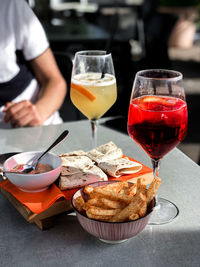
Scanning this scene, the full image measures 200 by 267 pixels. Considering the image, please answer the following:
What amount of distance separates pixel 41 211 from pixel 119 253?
7.8 inches

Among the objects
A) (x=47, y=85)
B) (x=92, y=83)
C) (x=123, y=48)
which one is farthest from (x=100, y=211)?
(x=123, y=48)

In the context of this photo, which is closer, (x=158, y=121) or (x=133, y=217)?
(x=133, y=217)

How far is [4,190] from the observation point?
3.06 ft

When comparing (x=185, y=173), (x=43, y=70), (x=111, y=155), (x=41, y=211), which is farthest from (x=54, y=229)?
(x=43, y=70)

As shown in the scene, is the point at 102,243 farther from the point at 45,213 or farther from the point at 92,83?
the point at 92,83

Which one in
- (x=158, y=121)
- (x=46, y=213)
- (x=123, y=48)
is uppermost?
(x=158, y=121)

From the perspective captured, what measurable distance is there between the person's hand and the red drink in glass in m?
0.81

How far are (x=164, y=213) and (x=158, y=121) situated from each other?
229 mm

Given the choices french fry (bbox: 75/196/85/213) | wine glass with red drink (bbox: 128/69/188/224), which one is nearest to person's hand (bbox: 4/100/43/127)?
wine glass with red drink (bbox: 128/69/188/224)

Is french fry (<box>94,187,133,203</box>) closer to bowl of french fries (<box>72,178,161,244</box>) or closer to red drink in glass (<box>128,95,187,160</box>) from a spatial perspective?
bowl of french fries (<box>72,178,161,244</box>)

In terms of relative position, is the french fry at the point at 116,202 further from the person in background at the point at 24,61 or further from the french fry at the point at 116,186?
the person in background at the point at 24,61

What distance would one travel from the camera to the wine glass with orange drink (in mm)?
1155

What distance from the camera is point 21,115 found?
1.61 metres

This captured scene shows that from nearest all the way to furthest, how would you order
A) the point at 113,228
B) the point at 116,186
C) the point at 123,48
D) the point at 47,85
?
the point at 113,228 → the point at 116,186 → the point at 47,85 → the point at 123,48
